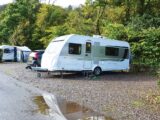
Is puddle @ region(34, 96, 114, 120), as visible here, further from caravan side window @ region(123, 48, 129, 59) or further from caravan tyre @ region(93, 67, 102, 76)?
caravan side window @ region(123, 48, 129, 59)

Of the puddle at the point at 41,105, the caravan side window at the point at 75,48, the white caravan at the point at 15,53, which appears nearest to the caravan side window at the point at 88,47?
the caravan side window at the point at 75,48

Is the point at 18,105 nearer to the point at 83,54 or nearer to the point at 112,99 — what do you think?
the point at 112,99

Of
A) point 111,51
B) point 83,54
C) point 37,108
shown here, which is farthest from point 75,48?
point 37,108

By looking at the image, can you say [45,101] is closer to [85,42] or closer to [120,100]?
[120,100]

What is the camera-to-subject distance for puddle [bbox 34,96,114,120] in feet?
35.4

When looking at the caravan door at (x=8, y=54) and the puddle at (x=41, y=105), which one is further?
the caravan door at (x=8, y=54)

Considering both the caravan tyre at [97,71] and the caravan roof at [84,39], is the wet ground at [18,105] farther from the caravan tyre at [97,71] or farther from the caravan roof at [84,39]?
the caravan tyre at [97,71]

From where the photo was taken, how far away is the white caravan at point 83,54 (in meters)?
23.9

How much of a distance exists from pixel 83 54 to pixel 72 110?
1282cm

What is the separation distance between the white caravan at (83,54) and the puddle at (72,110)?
961 cm

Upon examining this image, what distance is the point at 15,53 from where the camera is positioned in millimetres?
53406

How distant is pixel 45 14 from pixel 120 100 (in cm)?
4660

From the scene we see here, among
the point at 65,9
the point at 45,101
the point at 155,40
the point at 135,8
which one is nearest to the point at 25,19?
the point at 65,9

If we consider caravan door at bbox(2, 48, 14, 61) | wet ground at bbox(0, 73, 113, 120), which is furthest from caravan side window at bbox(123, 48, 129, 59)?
caravan door at bbox(2, 48, 14, 61)
